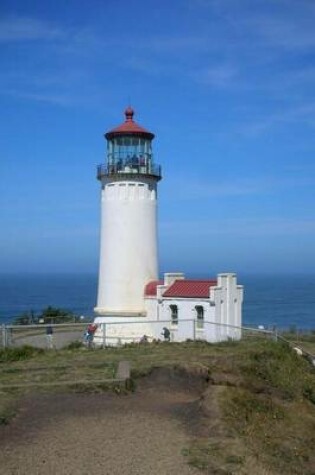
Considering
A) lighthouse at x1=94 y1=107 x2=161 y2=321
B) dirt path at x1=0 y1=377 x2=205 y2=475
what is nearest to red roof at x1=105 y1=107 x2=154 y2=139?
lighthouse at x1=94 y1=107 x2=161 y2=321

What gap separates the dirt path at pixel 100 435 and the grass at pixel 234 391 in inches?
13.5

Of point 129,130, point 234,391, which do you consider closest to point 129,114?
point 129,130

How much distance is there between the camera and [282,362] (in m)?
15.3

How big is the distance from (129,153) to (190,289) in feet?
19.3

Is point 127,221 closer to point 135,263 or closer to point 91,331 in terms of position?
point 135,263

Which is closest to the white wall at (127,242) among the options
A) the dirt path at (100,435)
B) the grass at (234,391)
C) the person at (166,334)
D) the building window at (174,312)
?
the building window at (174,312)

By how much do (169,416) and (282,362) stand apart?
5.80 meters

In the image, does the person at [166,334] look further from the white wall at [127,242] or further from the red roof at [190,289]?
the white wall at [127,242]

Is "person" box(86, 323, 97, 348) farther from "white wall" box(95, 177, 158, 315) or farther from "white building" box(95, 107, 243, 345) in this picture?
"white wall" box(95, 177, 158, 315)

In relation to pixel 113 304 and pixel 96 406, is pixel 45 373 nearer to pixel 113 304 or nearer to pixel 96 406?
pixel 96 406

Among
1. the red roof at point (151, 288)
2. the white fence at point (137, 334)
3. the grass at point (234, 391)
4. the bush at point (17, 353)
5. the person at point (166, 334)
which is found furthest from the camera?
the red roof at point (151, 288)

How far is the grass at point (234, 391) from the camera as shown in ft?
27.2

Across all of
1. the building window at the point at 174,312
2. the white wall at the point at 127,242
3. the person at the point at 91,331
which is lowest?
the person at the point at 91,331

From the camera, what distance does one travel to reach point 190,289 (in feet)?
76.1
